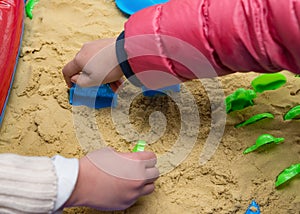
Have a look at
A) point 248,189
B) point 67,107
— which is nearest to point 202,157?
point 248,189

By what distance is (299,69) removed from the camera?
87cm

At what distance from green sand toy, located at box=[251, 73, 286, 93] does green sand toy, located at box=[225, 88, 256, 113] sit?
31 mm

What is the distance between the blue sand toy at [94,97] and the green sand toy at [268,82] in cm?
35

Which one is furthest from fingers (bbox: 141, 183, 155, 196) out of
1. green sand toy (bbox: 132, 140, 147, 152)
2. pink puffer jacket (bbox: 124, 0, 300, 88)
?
pink puffer jacket (bbox: 124, 0, 300, 88)

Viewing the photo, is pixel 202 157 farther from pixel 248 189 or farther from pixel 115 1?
pixel 115 1

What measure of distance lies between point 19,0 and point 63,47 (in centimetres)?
18

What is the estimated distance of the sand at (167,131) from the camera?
0.97 metres

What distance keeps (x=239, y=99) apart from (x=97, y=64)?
1.15 feet

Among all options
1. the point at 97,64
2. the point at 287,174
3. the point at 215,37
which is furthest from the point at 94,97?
the point at 287,174

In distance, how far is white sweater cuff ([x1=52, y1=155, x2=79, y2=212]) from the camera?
0.85 metres

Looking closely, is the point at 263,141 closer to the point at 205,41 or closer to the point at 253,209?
the point at 253,209

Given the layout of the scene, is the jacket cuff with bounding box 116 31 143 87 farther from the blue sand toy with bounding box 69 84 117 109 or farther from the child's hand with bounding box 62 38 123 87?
the blue sand toy with bounding box 69 84 117 109

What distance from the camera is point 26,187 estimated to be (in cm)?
83

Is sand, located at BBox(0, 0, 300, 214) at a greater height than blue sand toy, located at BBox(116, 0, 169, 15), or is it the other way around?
blue sand toy, located at BBox(116, 0, 169, 15)
